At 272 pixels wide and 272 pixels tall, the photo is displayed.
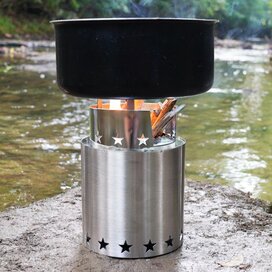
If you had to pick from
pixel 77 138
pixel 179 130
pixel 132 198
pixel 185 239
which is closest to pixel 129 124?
pixel 132 198

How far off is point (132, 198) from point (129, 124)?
35cm

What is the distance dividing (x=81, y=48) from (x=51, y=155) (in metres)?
2.67

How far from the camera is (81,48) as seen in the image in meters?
2.25

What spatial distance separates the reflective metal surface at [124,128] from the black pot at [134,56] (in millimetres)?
168

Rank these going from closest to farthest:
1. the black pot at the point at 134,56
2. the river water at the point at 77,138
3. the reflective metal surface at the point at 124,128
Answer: the black pot at the point at 134,56 → the reflective metal surface at the point at 124,128 → the river water at the point at 77,138

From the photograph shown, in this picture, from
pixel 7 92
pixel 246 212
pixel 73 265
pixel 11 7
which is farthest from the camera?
pixel 11 7

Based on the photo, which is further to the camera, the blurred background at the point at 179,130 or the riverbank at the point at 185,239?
the blurred background at the point at 179,130

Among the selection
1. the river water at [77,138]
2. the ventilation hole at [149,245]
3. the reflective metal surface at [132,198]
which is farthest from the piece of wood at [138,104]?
the river water at [77,138]

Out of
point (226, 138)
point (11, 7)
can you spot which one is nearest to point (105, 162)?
point (226, 138)

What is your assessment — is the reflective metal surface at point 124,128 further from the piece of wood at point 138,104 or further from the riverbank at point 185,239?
the riverbank at point 185,239

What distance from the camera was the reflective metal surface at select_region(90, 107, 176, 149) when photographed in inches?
93.7

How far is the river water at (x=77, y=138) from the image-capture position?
13.5ft

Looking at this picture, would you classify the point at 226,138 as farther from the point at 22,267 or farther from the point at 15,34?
the point at 15,34

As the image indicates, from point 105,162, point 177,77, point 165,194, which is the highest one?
point 177,77
